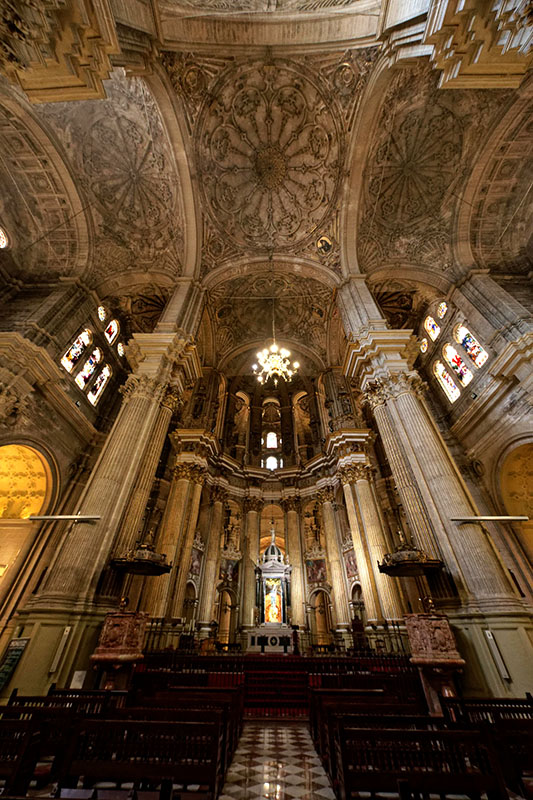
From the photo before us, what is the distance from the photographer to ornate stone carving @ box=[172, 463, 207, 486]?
1483cm

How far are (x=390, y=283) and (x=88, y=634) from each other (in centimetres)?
1663

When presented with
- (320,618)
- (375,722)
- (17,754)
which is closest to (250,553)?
(320,618)

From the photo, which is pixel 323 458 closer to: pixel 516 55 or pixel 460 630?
pixel 460 630

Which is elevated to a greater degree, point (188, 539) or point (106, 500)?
point (188, 539)

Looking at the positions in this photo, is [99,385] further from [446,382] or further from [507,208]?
[507,208]

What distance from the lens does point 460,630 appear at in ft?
20.6

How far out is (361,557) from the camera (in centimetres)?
1295

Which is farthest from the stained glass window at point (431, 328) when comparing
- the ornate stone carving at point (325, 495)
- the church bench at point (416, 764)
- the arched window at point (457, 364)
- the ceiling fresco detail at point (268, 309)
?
the church bench at point (416, 764)

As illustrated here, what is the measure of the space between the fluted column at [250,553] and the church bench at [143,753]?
1416 centimetres

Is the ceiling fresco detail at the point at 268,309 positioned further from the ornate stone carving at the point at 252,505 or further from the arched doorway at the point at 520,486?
the arched doorway at the point at 520,486

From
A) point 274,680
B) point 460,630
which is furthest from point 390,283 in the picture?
point 274,680

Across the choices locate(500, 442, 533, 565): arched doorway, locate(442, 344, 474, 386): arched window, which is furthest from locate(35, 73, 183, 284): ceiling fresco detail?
locate(500, 442, 533, 565): arched doorway

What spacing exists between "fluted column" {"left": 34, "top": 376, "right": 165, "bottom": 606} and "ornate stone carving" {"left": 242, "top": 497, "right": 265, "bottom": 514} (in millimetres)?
10136

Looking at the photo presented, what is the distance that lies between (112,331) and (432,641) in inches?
630
